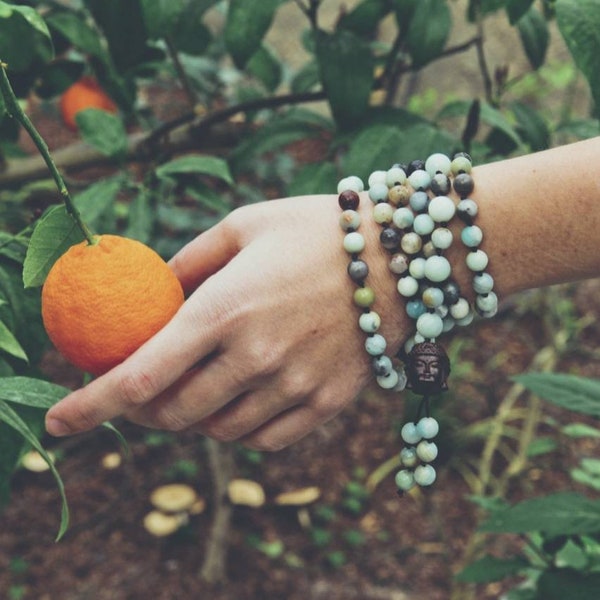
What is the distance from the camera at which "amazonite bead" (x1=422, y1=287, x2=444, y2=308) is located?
0.73 m

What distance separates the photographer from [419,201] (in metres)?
0.74

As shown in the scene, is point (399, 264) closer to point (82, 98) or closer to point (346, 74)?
point (346, 74)

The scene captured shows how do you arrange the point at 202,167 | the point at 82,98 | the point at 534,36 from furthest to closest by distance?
the point at 82,98 < the point at 534,36 < the point at 202,167

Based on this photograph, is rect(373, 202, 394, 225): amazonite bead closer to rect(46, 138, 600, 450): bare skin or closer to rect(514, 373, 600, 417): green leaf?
rect(46, 138, 600, 450): bare skin

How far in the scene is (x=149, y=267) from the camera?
72cm

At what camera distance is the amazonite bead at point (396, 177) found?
2.50 ft

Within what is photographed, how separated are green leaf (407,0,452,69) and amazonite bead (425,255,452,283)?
521mm

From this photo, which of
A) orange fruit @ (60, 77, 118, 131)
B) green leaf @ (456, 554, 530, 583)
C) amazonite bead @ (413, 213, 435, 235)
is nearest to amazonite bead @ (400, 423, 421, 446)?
amazonite bead @ (413, 213, 435, 235)

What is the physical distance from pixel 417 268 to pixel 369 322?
71mm

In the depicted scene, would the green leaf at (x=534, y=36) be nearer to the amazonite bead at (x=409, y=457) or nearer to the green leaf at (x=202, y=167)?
the green leaf at (x=202, y=167)

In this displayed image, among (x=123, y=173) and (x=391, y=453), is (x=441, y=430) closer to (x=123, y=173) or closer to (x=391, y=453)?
(x=391, y=453)

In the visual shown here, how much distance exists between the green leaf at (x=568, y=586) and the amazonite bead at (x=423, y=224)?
A: 0.53m

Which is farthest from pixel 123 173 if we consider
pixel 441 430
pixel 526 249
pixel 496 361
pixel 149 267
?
pixel 496 361

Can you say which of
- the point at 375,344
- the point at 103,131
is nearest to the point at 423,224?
the point at 375,344
